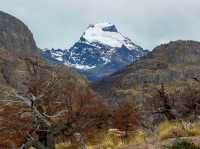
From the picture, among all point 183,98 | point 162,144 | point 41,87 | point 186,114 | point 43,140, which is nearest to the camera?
point 162,144

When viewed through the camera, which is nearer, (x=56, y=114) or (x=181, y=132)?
(x=56, y=114)

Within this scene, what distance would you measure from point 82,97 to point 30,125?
588 cm

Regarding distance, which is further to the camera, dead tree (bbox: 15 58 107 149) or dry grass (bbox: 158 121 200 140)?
dry grass (bbox: 158 121 200 140)

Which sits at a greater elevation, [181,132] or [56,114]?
[56,114]

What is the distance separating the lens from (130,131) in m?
34.0

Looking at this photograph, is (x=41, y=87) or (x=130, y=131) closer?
(x=41, y=87)

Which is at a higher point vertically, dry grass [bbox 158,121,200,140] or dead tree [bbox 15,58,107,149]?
dead tree [bbox 15,58,107,149]

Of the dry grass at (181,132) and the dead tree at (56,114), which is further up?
the dead tree at (56,114)

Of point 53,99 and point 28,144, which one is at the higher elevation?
point 53,99

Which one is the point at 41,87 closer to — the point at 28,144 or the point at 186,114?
the point at 28,144

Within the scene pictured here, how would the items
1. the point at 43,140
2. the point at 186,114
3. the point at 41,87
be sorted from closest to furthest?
the point at 43,140 → the point at 41,87 → the point at 186,114

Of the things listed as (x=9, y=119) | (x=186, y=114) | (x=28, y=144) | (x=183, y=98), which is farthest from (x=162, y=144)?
(x=183, y=98)

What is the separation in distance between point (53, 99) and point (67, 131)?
4.68 meters

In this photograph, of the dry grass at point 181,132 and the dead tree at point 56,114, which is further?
the dry grass at point 181,132
